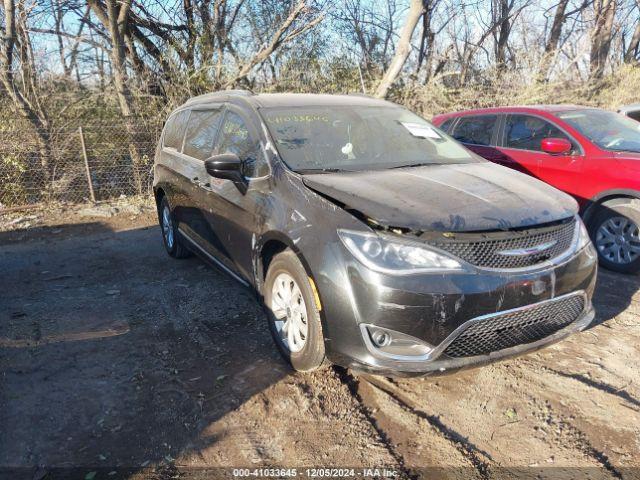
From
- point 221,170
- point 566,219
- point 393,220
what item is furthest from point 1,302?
point 566,219

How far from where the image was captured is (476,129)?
258 inches

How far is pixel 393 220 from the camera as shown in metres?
2.55

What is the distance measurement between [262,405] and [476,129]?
5101 millimetres

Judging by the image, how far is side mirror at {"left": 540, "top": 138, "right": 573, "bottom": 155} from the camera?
207 inches

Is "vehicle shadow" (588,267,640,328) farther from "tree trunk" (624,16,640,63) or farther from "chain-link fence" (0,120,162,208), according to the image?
"tree trunk" (624,16,640,63)

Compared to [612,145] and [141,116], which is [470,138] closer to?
[612,145]

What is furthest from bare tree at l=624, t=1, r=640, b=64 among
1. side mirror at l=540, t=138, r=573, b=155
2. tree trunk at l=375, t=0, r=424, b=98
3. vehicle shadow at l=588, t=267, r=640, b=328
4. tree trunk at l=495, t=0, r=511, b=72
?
vehicle shadow at l=588, t=267, r=640, b=328

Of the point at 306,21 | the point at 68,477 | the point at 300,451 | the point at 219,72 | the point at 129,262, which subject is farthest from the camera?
the point at 306,21

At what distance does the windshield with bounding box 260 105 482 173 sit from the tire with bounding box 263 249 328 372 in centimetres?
72

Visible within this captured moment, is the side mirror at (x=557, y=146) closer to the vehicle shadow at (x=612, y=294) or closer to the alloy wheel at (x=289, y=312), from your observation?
the vehicle shadow at (x=612, y=294)

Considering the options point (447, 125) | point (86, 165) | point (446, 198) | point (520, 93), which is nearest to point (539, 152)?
→ point (447, 125)

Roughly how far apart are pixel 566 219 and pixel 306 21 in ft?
35.7

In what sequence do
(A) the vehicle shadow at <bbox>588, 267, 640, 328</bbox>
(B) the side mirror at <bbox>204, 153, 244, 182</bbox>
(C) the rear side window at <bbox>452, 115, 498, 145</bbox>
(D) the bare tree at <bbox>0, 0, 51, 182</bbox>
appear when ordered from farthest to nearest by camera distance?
(D) the bare tree at <bbox>0, 0, 51, 182</bbox> < (C) the rear side window at <bbox>452, 115, 498, 145</bbox> < (A) the vehicle shadow at <bbox>588, 267, 640, 328</bbox> < (B) the side mirror at <bbox>204, 153, 244, 182</bbox>

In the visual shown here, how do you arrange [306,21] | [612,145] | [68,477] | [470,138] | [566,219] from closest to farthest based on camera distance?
1. [68,477]
2. [566,219]
3. [612,145]
4. [470,138]
5. [306,21]
